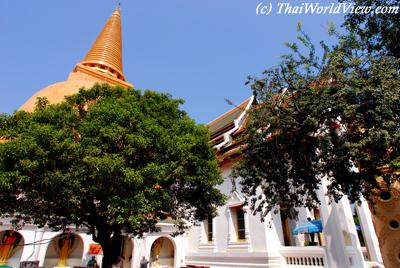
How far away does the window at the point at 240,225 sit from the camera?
43.3 feet

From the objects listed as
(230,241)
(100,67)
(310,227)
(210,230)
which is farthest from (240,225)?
(100,67)

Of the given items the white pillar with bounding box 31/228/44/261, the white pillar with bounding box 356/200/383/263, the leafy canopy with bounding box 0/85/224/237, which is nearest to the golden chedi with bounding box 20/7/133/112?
the white pillar with bounding box 31/228/44/261

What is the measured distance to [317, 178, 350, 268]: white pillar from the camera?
887cm

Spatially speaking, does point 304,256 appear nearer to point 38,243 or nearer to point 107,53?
point 38,243

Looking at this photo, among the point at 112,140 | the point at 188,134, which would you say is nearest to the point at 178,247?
the point at 188,134

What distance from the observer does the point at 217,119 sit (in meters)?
20.8

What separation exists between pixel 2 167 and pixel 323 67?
9301 mm

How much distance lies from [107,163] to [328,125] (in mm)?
5980

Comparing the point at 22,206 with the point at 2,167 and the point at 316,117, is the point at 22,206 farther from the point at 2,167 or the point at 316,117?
the point at 316,117

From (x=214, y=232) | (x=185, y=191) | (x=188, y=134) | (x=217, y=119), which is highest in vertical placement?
(x=217, y=119)

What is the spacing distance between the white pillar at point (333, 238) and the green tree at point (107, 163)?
13.8 feet

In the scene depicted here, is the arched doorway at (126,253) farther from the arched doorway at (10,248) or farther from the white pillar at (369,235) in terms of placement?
the white pillar at (369,235)

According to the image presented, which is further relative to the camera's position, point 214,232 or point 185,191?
point 214,232

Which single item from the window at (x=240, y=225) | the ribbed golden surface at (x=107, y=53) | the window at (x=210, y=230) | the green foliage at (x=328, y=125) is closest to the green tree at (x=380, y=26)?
the green foliage at (x=328, y=125)
